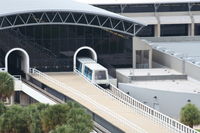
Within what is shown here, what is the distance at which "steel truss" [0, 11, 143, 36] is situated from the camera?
58.7 meters

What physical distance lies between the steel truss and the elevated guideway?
3.74 meters

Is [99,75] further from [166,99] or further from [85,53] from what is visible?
[85,53]

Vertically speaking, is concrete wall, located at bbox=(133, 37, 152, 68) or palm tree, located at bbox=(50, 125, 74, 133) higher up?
palm tree, located at bbox=(50, 125, 74, 133)

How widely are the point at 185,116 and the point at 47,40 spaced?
18257 millimetres

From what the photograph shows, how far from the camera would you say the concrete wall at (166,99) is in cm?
5053

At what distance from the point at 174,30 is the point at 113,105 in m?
34.4

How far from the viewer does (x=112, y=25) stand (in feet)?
200

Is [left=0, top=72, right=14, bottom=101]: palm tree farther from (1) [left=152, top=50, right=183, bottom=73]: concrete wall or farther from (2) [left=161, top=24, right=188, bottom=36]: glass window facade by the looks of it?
(2) [left=161, top=24, right=188, bottom=36]: glass window facade

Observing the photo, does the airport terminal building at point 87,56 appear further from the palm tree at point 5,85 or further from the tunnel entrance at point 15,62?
the palm tree at point 5,85

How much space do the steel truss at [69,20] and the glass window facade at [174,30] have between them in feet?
63.3

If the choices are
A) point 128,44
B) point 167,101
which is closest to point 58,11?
point 128,44

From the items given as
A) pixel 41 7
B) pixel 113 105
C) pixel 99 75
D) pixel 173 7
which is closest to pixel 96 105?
pixel 113 105

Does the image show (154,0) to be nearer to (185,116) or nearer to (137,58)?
(137,58)

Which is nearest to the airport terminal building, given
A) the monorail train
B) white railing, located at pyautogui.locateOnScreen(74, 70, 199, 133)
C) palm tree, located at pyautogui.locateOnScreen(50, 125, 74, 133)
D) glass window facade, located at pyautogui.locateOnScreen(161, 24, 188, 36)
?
white railing, located at pyautogui.locateOnScreen(74, 70, 199, 133)
